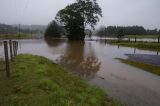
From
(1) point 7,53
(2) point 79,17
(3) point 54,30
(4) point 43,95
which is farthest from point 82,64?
(3) point 54,30

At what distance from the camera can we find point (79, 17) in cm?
5862

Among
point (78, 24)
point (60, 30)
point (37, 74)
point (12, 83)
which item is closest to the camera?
point (12, 83)

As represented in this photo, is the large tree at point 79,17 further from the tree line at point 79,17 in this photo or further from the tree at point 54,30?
the tree at point 54,30

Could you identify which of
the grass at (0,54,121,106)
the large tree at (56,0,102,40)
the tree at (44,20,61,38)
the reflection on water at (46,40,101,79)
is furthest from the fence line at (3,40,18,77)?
the tree at (44,20,61,38)

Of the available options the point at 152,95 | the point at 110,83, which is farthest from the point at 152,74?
the point at 152,95

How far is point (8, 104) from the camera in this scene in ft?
19.6

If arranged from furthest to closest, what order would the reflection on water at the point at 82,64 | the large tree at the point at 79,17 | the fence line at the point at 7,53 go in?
the large tree at the point at 79,17, the reflection on water at the point at 82,64, the fence line at the point at 7,53

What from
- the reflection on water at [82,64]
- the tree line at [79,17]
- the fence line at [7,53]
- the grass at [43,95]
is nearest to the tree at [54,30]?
the tree line at [79,17]

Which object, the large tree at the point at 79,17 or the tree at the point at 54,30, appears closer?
the large tree at the point at 79,17

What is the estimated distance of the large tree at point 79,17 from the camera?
192 ft

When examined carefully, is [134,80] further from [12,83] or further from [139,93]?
[12,83]

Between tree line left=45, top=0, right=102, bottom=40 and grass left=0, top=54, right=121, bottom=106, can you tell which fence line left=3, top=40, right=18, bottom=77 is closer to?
grass left=0, top=54, right=121, bottom=106

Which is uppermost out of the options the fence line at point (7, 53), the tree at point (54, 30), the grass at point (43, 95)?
the tree at point (54, 30)

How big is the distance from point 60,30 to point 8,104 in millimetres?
66302
